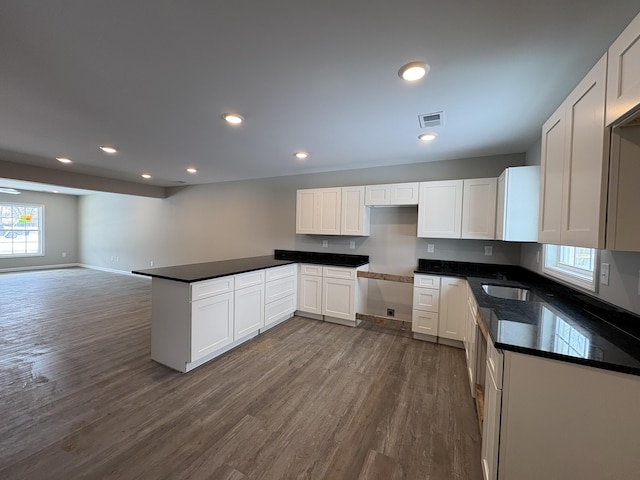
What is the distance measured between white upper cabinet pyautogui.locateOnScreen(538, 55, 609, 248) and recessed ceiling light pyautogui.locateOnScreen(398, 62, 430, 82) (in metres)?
0.78

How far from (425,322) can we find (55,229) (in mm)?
11161

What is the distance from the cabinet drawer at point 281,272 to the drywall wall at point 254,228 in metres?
0.69

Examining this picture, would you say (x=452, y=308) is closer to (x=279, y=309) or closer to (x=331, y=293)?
(x=331, y=293)

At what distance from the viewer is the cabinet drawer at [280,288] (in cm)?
355

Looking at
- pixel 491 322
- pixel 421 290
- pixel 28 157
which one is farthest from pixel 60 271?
pixel 491 322

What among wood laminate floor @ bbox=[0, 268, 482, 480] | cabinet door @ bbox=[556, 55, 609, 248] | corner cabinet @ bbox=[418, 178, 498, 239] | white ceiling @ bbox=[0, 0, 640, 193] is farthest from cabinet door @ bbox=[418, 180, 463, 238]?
cabinet door @ bbox=[556, 55, 609, 248]

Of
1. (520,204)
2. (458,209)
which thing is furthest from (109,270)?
(520,204)

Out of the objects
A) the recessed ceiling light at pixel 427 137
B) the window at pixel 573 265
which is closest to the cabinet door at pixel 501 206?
the window at pixel 573 265

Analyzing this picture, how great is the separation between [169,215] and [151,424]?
5616 mm

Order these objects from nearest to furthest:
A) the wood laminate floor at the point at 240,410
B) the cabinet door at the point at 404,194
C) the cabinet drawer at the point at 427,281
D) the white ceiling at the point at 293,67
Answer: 1. the white ceiling at the point at 293,67
2. the wood laminate floor at the point at 240,410
3. the cabinet drawer at the point at 427,281
4. the cabinet door at the point at 404,194

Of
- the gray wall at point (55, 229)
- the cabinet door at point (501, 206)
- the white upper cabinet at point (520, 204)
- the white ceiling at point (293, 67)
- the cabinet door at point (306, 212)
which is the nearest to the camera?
the white ceiling at point (293, 67)

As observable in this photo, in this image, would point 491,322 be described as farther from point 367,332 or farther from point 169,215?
point 169,215

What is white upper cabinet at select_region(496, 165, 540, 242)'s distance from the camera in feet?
8.07

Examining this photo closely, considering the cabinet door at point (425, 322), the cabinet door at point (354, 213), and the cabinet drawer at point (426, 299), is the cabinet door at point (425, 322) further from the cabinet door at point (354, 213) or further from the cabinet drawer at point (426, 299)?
the cabinet door at point (354, 213)
